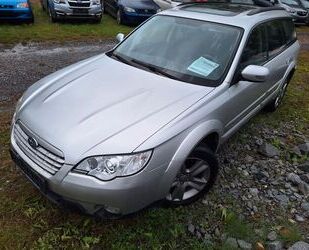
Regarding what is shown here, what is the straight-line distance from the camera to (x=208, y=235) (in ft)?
11.8

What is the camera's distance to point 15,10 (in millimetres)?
10742

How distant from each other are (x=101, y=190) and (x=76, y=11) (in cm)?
1010

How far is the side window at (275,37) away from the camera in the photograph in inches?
201

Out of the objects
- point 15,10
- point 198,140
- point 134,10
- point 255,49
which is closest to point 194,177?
point 198,140

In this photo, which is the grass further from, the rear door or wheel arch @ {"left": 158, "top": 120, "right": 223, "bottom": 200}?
wheel arch @ {"left": 158, "top": 120, "right": 223, "bottom": 200}

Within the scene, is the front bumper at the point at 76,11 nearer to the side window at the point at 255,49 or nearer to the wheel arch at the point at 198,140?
the side window at the point at 255,49

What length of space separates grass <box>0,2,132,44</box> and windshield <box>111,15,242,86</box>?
6.37 meters

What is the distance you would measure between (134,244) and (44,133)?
1.29m

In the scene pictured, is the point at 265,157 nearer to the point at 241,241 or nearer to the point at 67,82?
the point at 241,241

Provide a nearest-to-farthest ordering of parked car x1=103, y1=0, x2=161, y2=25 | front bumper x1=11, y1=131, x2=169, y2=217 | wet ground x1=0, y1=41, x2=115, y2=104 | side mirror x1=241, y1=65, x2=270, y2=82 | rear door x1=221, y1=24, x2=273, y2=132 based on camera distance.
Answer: front bumper x1=11, y1=131, x2=169, y2=217 < side mirror x1=241, y1=65, x2=270, y2=82 < rear door x1=221, y1=24, x2=273, y2=132 < wet ground x1=0, y1=41, x2=115, y2=104 < parked car x1=103, y1=0, x2=161, y2=25

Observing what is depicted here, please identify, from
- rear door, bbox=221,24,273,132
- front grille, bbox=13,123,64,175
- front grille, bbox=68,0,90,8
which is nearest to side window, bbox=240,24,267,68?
rear door, bbox=221,24,273,132

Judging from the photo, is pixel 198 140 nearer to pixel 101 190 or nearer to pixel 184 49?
pixel 101 190

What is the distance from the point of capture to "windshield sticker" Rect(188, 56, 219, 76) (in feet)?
13.1

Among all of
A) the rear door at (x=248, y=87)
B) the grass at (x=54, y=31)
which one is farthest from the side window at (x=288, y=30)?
the grass at (x=54, y=31)
